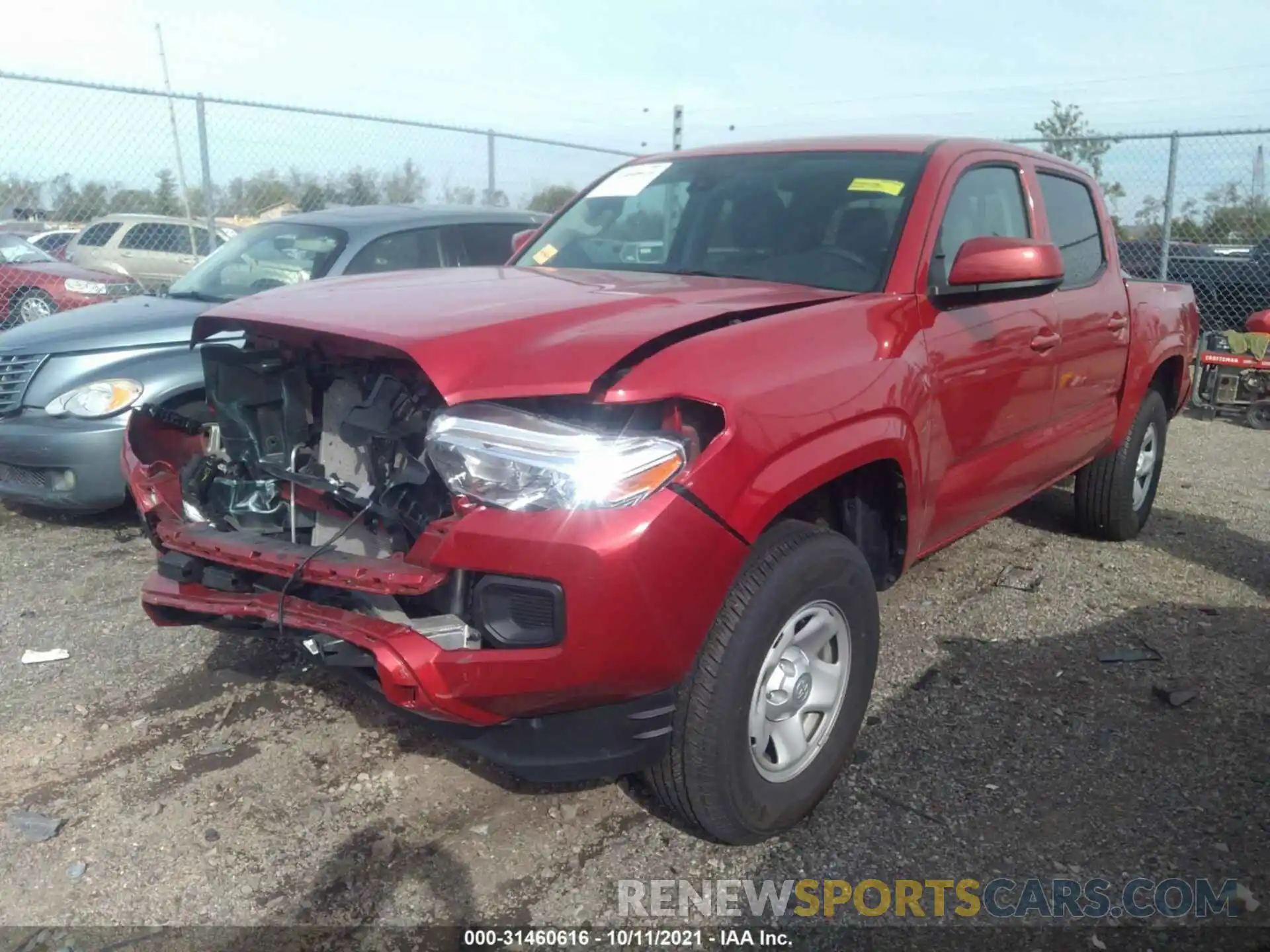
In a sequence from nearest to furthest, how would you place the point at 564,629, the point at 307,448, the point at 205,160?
the point at 564,629 → the point at 307,448 → the point at 205,160

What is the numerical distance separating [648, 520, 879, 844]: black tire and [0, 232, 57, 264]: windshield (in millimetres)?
10402

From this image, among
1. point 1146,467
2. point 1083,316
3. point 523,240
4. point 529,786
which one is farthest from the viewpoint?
point 1146,467

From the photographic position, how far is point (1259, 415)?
28.8ft

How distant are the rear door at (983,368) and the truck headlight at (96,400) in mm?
3604

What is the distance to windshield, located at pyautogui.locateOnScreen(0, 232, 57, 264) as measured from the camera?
1056cm

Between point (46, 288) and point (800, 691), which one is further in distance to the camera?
point (46, 288)

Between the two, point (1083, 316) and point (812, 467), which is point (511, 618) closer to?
point (812, 467)

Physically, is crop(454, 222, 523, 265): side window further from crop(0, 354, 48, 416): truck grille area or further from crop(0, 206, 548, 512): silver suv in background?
crop(0, 354, 48, 416): truck grille area

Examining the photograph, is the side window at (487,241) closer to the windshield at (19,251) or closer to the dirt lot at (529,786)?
the dirt lot at (529,786)

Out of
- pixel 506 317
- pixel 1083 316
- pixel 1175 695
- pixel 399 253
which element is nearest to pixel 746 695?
pixel 506 317

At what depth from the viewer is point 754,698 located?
2.47 m

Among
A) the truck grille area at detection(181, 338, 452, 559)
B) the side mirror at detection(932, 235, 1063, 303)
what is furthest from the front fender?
the truck grille area at detection(181, 338, 452, 559)

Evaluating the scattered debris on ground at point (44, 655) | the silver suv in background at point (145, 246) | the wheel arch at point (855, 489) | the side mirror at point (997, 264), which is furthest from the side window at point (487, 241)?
the silver suv in background at point (145, 246)

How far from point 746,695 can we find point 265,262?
436 cm
